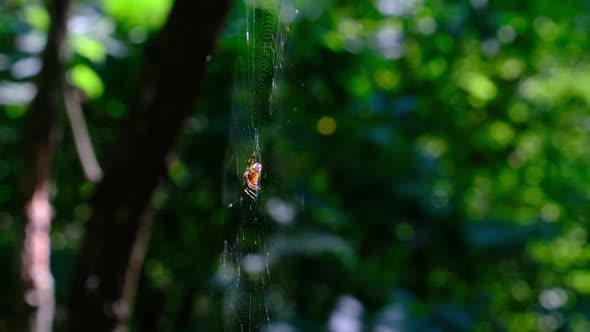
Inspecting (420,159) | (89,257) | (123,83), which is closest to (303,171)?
(420,159)

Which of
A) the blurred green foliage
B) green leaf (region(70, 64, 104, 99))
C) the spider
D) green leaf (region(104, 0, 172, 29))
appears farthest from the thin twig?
the spider

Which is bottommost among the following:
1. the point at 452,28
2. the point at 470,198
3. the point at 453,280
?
the point at 453,280

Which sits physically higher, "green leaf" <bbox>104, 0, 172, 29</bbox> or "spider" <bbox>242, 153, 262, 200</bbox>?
"green leaf" <bbox>104, 0, 172, 29</bbox>

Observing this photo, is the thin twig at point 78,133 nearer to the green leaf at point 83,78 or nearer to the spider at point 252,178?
the green leaf at point 83,78

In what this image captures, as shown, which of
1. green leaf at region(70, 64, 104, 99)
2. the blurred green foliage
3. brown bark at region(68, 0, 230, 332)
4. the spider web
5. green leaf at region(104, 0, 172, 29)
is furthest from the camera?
the blurred green foliage

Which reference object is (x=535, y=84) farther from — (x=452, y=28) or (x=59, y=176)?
(x=59, y=176)

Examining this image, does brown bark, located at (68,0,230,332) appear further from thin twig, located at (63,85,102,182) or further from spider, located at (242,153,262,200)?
spider, located at (242,153,262,200)

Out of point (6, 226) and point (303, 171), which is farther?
point (6, 226)
